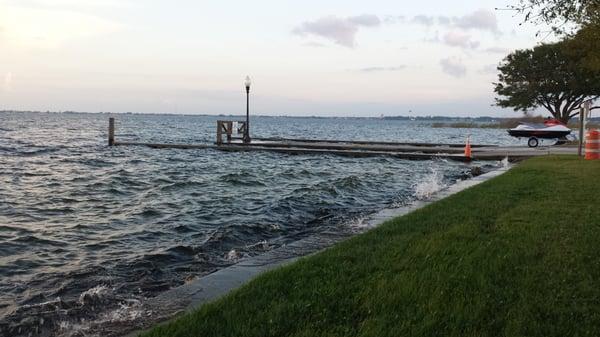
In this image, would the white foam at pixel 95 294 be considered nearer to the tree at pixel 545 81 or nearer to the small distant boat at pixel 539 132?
the small distant boat at pixel 539 132

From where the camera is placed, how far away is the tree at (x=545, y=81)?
159 feet

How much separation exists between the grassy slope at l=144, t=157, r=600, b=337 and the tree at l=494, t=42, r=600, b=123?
45739 millimetres

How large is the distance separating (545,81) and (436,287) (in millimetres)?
51634

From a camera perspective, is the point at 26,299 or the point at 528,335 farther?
the point at 26,299

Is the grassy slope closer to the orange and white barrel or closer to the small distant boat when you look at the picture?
the orange and white barrel

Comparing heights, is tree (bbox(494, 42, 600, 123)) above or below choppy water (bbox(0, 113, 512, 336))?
above

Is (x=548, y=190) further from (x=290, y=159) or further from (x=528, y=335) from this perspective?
(x=290, y=159)

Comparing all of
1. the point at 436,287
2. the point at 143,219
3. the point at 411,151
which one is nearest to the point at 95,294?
the point at 436,287

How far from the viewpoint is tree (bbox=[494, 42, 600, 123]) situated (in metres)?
48.5

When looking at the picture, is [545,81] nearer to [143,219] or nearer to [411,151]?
[411,151]

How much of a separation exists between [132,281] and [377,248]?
3381 millimetres

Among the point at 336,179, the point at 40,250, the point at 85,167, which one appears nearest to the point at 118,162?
the point at 85,167

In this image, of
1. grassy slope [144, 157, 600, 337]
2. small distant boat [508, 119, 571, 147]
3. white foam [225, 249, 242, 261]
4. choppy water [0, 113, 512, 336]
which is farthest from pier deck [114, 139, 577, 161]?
white foam [225, 249, 242, 261]

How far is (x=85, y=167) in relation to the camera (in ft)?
76.5
